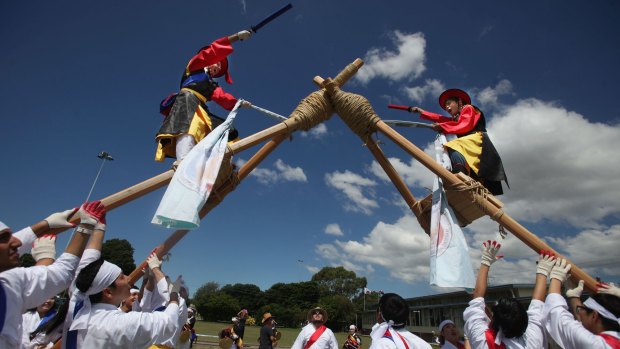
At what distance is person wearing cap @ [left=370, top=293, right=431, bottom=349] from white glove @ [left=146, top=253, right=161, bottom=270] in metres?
2.33

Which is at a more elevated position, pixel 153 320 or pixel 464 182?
pixel 464 182

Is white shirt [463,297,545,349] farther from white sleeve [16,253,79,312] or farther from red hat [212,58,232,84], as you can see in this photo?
red hat [212,58,232,84]

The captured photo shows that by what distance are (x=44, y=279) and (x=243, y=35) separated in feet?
11.5

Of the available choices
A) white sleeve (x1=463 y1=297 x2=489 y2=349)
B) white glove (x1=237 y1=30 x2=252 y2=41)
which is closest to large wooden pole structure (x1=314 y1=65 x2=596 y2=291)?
white sleeve (x1=463 y1=297 x2=489 y2=349)

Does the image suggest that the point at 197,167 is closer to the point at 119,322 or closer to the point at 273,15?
the point at 119,322

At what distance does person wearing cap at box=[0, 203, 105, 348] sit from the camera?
2.08 metres

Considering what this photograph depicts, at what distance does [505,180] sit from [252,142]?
122 inches

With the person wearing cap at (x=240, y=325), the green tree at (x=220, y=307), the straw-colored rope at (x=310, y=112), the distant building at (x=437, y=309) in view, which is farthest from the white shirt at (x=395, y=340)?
the green tree at (x=220, y=307)

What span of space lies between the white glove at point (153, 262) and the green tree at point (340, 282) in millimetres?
86742

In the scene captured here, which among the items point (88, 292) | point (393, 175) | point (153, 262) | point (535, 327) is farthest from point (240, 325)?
point (535, 327)

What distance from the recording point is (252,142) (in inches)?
152

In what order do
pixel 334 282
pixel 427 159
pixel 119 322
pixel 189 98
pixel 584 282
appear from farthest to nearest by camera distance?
pixel 334 282, pixel 189 98, pixel 427 159, pixel 584 282, pixel 119 322

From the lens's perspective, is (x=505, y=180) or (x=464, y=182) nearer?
(x=464, y=182)

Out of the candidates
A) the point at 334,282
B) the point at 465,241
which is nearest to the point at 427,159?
the point at 465,241
